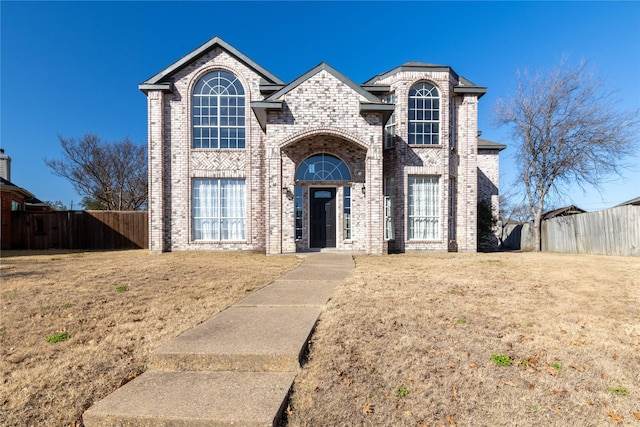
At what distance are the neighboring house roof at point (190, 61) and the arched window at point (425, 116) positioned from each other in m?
5.56

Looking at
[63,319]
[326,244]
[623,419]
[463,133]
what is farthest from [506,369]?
[463,133]

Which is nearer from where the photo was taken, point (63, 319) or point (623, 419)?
point (623, 419)

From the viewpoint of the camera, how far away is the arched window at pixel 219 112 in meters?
13.7

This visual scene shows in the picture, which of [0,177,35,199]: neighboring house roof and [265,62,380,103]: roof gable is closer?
[265,62,380,103]: roof gable

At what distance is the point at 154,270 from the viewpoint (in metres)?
8.62

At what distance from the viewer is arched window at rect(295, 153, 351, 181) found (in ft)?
43.2

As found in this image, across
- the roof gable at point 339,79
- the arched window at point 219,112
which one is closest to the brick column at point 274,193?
the roof gable at point 339,79

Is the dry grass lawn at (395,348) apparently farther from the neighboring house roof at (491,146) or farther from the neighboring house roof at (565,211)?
the neighboring house roof at (565,211)

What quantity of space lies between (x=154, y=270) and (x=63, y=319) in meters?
3.99

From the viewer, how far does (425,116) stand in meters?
13.8

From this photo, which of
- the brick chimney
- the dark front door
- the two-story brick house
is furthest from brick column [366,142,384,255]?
the brick chimney

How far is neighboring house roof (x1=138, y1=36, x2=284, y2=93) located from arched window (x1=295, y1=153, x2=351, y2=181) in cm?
353

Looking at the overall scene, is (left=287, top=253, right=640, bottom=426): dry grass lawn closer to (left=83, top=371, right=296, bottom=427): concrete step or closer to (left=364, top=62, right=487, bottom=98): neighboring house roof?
(left=83, top=371, right=296, bottom=427): concrete step

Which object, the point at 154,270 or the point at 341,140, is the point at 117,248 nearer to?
the point at 154,270
